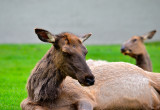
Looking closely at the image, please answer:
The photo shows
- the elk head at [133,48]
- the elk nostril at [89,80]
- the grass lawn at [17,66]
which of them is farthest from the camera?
the elk head at [133,48]

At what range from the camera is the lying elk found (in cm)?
577

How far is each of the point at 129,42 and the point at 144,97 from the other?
681cm

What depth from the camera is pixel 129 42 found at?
13.7 metres

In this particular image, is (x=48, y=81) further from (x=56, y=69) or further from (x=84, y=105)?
(x=84, y=105)

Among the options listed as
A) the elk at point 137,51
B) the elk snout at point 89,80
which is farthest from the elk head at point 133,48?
the elk snout at point 89,80

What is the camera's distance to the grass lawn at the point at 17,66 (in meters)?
8.43

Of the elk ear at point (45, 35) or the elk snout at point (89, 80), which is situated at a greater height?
the elk ear at point (45, 35)

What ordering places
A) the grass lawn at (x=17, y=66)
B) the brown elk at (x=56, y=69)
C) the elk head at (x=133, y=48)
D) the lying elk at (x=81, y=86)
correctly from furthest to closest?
→ the elk head at (x=133, y=48) < the grass lawn at (x=17, y=66) < the lying elk at (x=81, y=86) < the brown elk at (x=56, y=69)

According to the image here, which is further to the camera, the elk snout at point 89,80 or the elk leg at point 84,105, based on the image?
the elk leg at point 84,105

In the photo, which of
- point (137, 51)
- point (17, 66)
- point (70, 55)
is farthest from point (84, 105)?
point (17, 66)

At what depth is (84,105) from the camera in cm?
612

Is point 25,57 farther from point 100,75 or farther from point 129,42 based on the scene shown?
point 100,75

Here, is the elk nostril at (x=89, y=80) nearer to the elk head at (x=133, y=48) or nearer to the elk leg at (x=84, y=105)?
the elk leg at (x=84, y=105)

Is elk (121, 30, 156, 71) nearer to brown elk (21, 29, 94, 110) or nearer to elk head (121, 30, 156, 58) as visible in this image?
elk head (121, 30, 156, 58)
